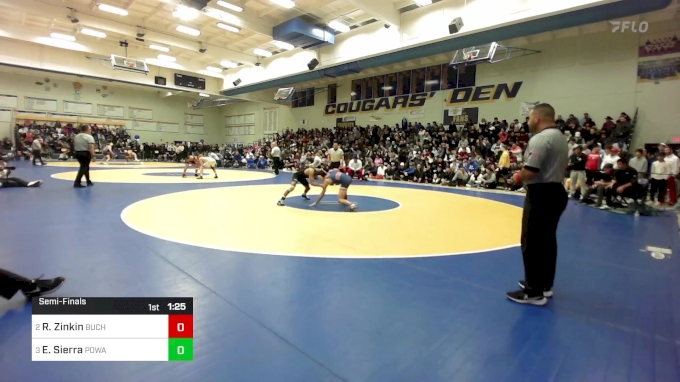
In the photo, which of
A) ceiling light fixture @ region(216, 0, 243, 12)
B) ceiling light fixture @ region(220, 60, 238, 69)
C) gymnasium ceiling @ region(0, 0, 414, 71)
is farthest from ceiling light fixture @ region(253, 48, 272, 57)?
ceiling light fixture @ region(216, 0, 243, 12)

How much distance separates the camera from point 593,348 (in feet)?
7.04

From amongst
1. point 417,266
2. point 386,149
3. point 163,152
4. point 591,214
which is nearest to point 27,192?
point 417,266

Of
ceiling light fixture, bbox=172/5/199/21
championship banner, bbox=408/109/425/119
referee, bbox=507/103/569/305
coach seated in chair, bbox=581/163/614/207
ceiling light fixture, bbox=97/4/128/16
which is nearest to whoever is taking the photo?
referee, bbox=507/103/569/305

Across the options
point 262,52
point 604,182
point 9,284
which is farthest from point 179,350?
point 262,52

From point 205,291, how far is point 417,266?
2.10 meters

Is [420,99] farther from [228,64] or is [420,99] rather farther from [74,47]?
[74,47]

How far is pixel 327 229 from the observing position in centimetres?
514

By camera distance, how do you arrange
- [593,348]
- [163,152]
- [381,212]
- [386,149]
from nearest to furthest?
1. [593,348]
2. [381,212]
3. [386,149]
4. [163,152]

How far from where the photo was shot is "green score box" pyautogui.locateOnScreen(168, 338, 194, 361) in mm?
1892

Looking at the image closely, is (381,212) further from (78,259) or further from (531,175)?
(78,259)

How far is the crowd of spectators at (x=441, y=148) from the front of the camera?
39.2 feet

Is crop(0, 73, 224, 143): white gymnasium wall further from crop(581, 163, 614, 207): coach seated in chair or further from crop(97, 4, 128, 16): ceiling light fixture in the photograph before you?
crop(581, 163, 614, 207): coach seated in chair

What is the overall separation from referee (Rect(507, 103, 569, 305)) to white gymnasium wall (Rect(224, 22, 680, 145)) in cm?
1396

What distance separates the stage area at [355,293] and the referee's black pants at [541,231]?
25 centimetres
